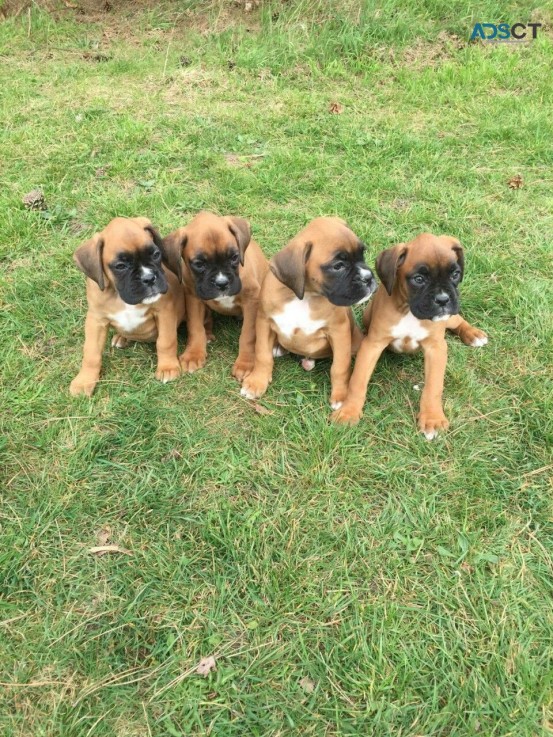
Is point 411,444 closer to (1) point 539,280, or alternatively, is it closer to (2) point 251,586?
(2) point 251,586

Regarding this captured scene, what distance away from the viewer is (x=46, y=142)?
7578 mm

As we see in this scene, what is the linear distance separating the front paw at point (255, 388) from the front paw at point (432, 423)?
50.2 inches

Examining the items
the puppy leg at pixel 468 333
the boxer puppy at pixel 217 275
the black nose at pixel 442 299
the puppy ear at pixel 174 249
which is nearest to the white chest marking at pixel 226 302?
the boxer puppy at pixel 217 275

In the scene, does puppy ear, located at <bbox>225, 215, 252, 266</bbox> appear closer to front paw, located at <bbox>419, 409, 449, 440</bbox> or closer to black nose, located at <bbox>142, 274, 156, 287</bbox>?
black nose, located at <bbox>142, 274, 156, 287</bbox>

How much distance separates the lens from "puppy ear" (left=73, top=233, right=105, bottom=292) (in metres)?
4.09

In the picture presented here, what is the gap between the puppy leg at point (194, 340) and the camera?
4809mm

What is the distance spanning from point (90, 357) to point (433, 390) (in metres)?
2.75

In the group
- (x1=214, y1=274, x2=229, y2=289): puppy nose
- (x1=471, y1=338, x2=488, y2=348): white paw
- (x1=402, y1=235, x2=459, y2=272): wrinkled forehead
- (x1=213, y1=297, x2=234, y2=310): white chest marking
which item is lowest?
(x1=471, y1=338, x2=488, y2=348): white paw

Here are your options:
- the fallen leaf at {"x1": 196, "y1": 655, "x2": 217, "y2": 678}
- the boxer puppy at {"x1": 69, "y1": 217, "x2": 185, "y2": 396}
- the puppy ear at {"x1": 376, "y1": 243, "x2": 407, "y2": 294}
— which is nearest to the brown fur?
the puppy ear at {"x1": 376, "y1": 243, "x2": 407, "y2": 294}

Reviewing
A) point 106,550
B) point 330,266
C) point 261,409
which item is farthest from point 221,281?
point 106,550

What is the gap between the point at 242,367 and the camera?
480 cm

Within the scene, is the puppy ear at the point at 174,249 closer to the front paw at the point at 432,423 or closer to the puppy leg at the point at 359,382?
the puppy leg at the point at 359,382

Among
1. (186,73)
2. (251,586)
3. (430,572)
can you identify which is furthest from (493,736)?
(186,73)

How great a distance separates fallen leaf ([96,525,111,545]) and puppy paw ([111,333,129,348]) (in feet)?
5.94
